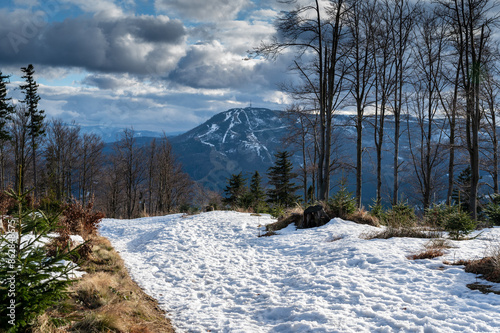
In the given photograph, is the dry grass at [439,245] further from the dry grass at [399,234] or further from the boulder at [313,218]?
the boulder at [313,218]

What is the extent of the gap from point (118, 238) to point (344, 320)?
10385mm

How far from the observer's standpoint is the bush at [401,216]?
952cm

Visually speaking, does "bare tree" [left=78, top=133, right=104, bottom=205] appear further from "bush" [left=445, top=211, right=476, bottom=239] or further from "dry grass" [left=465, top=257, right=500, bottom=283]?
"dry grass" [left=465, top=257, right=500, bottom=283]

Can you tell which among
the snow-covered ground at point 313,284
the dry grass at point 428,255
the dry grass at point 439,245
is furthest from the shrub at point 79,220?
the dry grass at point 439,245

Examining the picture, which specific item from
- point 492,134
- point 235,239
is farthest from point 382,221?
point 492,134

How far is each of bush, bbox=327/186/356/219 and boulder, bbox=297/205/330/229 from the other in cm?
71

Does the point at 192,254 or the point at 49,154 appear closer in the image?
the point at 192,254

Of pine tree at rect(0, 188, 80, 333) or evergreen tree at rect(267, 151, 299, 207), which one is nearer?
pine tree at rect(0, 188, 80, 333)

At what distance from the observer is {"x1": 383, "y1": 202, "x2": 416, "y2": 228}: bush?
9.52 m

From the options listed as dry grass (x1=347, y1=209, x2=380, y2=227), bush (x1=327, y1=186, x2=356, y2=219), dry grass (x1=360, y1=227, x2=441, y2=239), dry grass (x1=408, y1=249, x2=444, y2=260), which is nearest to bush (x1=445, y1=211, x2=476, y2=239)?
dry grass (x1=360, y1=227, x2=441, y2=239)

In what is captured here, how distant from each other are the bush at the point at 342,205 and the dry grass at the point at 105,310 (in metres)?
7.72

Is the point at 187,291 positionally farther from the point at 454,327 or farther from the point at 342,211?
the point at 342,211

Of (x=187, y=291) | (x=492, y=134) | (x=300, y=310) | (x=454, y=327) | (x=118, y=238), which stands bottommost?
(x=118, y=238)

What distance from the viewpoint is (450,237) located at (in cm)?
809
